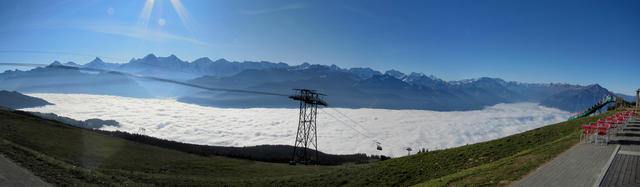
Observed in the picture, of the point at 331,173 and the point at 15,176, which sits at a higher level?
the point at 15,176

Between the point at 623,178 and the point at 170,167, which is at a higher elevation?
the point at 623,178

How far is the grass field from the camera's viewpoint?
16078mm

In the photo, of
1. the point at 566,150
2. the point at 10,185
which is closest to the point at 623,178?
the point at 566,150

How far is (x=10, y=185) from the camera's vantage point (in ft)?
45.3

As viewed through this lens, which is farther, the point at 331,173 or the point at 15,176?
the point at 331,173

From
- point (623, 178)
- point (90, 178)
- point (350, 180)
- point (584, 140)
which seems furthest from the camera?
point (350, 180)

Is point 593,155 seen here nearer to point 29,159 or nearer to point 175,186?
point 175,186

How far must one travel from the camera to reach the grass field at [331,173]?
52.7ft

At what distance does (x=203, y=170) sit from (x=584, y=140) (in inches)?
1784

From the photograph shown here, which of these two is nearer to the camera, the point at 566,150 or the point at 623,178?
the point at 623,178

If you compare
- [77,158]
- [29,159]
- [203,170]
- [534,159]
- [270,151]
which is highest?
[534,159]

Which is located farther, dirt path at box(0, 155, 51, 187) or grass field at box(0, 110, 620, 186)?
grass field at box(0, 110, 620, 186)

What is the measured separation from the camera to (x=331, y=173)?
31.7 metres

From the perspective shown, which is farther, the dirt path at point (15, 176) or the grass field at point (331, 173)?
the grass field at point (331, 173)
